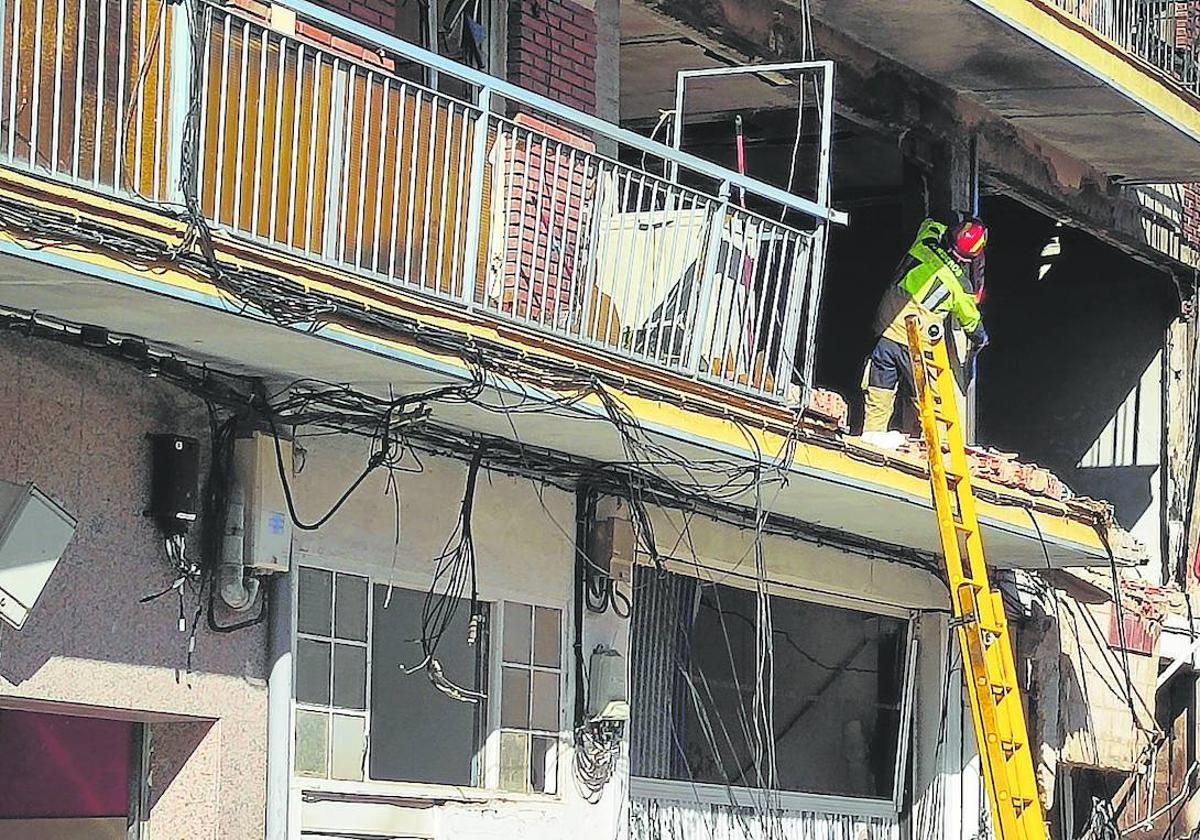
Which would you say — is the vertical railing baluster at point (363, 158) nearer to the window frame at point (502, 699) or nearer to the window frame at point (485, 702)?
the window frame at point (485, 702)

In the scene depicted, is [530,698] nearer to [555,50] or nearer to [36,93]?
[555,50]

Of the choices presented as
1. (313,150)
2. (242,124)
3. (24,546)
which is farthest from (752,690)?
(242,124)

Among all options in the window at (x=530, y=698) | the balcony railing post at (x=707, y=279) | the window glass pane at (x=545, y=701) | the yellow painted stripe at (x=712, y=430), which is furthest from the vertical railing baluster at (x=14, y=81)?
the window glass pane at (x=545, y=701)

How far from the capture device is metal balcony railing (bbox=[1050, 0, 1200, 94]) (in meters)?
16.0

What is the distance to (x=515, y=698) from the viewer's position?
11656mm

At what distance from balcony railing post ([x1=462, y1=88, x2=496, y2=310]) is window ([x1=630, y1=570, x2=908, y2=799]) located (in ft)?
11.9

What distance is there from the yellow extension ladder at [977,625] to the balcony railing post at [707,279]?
1.45 metres

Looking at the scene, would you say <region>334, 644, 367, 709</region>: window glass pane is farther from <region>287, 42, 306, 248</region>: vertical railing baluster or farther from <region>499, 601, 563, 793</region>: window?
<region>287, 42, 306, 248</region>: vertical railing baluster

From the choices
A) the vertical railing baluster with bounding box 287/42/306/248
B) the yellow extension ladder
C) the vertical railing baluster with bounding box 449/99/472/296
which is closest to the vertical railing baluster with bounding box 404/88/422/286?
the vertical railing baluster with bounding box 449/99/472/296

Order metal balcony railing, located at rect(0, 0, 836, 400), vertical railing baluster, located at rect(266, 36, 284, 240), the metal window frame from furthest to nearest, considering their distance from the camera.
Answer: the metal window frame, vertical railing baluster, located at rect(266, 36, 284, 240), metal balcony railing, located at rect(0, 0, 836, 400)

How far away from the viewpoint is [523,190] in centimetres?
1019

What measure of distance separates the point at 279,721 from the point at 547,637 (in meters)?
2.28

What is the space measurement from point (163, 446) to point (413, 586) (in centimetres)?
200

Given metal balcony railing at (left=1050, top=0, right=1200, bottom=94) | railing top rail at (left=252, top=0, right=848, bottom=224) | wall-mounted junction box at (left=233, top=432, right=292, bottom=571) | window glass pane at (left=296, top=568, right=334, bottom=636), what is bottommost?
window glass pane at (left=296, top=568, right=334, bottom=636)
